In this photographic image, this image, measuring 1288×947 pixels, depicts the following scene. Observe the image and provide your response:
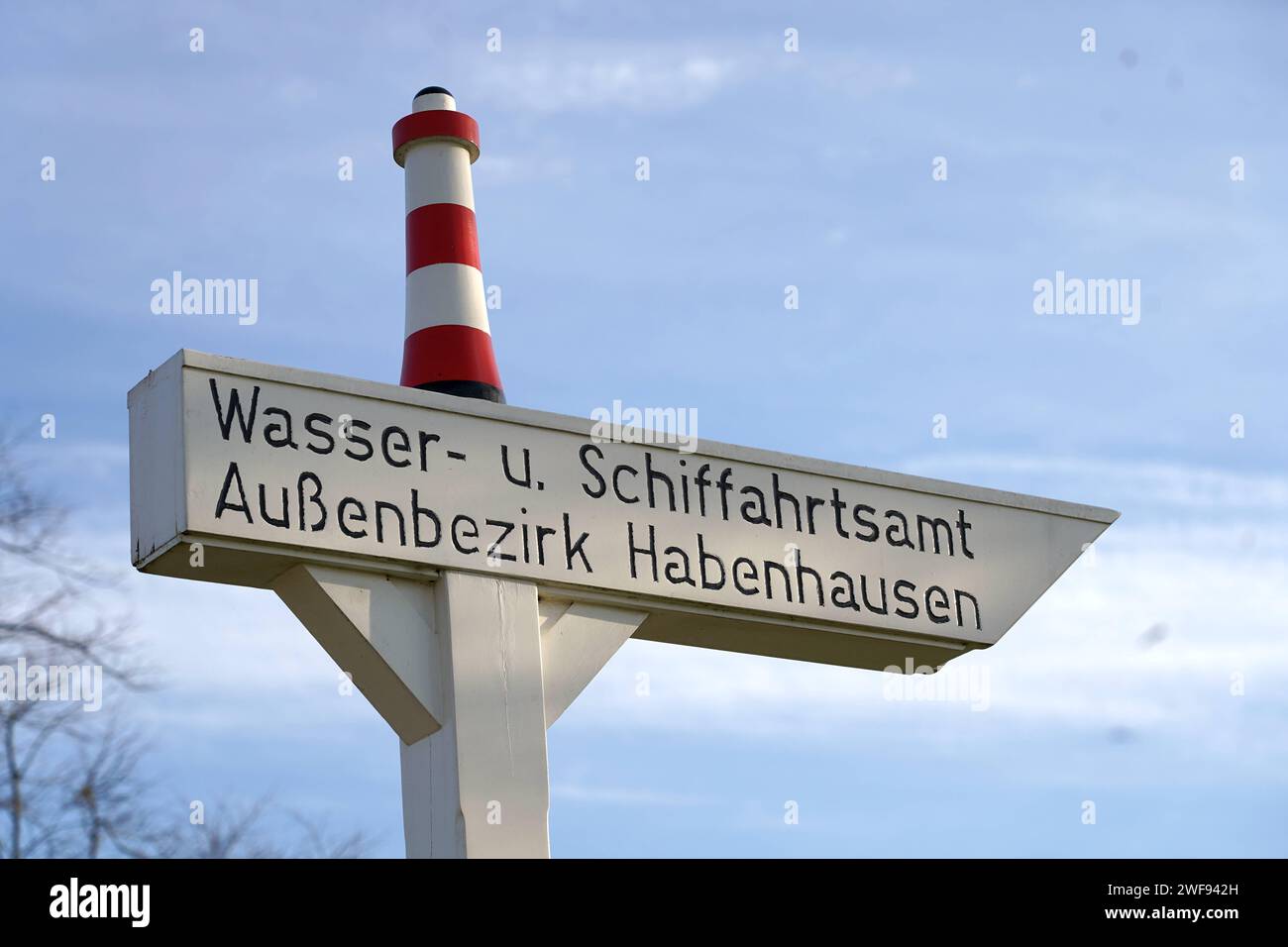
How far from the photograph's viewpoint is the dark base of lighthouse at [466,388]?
21.3ft

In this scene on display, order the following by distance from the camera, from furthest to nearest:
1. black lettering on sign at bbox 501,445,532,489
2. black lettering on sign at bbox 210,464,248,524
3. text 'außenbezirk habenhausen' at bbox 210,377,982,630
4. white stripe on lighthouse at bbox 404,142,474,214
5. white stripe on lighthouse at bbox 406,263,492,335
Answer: white stripe on lighthouse at bbox 404,142,474,214 < white stripe on lighthouse at bbox 406,263,492,335 < black lettering on sign at bbox 501,445,532,489 < text 'außenbezirk habenhausen' at bbox 210,377,982,630 < black lettering on sign at bbox 210,464,248,524

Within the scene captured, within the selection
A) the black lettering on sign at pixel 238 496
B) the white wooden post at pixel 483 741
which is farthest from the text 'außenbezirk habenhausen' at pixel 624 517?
the white wooden post at pixel 483 741

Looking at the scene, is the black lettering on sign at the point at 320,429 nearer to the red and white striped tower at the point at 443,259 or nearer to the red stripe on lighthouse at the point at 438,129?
the red and white striped tower at the point at 443,259

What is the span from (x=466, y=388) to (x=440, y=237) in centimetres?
61

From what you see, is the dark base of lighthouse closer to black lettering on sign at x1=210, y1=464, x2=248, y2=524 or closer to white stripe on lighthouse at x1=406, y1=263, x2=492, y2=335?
white stripe on lighthouse at x1=406, y1=263, x2=492, y2=335

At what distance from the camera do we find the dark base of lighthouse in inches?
256

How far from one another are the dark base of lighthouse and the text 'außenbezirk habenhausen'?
1.67 ft

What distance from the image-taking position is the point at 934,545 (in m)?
6.77

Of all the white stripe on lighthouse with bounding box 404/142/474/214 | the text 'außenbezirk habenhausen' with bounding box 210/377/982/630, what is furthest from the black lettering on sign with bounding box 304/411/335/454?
the white stripe on lighthouse with bounding box 404/142/474/214

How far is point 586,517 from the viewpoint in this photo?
Answer: 612 centimetres

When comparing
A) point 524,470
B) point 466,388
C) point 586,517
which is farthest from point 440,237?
point 586,517

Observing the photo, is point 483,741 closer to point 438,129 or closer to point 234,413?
point 234,413

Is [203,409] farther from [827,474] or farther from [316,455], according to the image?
[827,474]
